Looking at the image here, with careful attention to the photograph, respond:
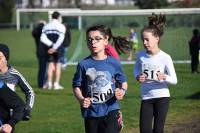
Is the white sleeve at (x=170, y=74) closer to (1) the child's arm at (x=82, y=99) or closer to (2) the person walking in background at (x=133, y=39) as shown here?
(1) the child's arm at (x=82, y=99)

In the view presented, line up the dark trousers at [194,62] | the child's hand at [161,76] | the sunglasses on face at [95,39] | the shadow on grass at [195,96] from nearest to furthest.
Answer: the sunglasses on face at [95,39] → the child's hand at [161,76] → the shadow on grass at [195,96] → the dark trousers at [194,62]

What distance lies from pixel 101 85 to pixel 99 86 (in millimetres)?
27

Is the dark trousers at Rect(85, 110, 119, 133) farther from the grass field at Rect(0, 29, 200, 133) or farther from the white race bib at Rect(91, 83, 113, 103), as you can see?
the grass field at Rect(0, 29, 200, 133)

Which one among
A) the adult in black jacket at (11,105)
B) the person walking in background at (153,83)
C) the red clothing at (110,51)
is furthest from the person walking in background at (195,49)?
the adult in black jacket at (11,105)

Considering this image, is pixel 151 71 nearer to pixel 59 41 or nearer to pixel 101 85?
pixel 101 85

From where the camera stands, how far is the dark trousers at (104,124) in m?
6.48

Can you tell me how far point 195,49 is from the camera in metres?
19.8

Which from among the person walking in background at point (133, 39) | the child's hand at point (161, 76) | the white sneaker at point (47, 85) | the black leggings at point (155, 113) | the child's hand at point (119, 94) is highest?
the child's hand at point (119, 94)

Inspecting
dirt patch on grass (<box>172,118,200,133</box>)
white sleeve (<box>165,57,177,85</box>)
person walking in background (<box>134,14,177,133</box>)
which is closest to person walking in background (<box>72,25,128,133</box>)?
white sleeve (<box>165,57,177,85</box>)

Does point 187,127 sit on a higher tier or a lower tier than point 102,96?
lower

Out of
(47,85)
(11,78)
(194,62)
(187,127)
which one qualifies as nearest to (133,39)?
(194,62)

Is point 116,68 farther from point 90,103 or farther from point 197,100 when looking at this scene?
point 197,100

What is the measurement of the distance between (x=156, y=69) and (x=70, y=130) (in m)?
2.93

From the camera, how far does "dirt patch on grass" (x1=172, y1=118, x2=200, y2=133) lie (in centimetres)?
1013
